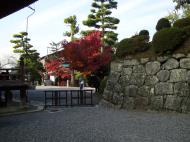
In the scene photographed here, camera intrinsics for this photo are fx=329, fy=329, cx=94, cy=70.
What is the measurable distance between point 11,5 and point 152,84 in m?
9.32

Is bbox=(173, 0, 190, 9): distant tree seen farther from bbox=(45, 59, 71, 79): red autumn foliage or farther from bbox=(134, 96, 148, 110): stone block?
bbox=(134, 96, 148, 110): stone block

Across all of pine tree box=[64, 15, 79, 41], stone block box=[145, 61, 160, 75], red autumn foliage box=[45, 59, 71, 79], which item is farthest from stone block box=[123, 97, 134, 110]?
pine tree box=[64, 15, 79, 41]

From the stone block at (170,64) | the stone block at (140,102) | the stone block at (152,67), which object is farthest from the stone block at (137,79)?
the stone block at (170,64)

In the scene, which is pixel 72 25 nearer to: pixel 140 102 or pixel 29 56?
pixel 29 56

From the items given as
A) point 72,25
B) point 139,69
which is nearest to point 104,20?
point 72,25

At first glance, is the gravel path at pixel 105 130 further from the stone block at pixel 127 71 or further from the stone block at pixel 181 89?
the stone block at pixel 127 71

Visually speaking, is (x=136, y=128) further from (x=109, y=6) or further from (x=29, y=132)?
(x=109, y=6)

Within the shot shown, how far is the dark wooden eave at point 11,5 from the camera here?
8.12 meters

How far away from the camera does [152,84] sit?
16.1 m

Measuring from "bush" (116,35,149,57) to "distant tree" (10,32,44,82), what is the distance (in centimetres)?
4079

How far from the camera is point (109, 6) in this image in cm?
4434

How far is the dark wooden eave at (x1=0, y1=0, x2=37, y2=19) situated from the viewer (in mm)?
8125

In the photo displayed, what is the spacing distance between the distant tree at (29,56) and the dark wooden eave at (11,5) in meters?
48.9

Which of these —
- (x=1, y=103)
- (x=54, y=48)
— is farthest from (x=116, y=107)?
(x=54, y=48)
